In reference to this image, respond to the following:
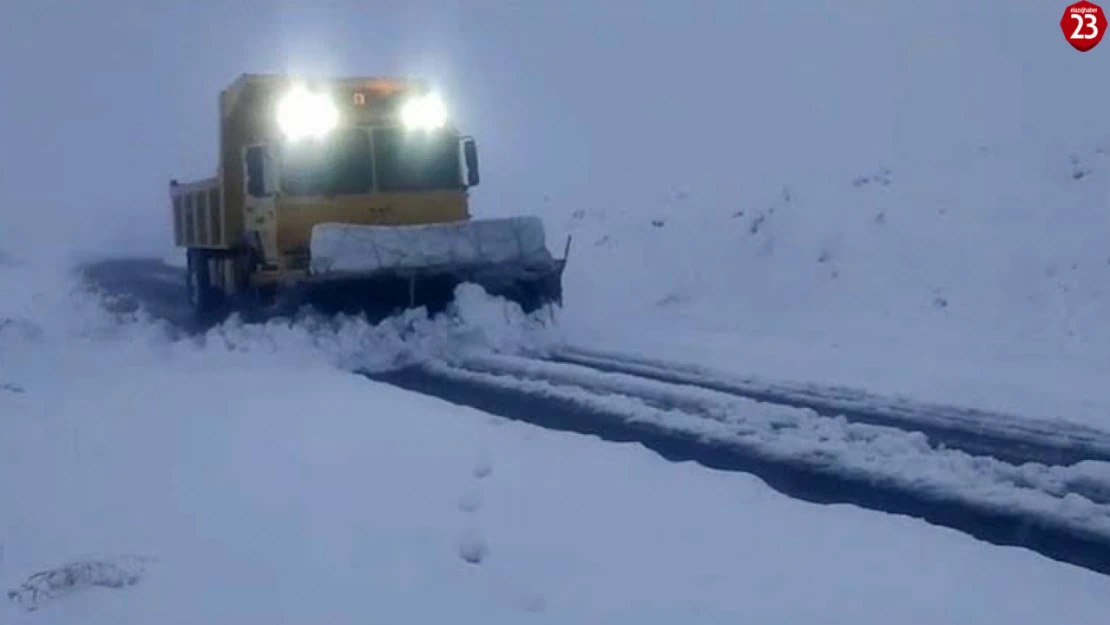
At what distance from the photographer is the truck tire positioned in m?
18.0

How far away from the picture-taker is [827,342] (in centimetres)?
1517

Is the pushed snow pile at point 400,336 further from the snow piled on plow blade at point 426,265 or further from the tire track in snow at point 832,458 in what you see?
the tire track in snow at point 832,458

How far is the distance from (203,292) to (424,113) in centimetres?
436

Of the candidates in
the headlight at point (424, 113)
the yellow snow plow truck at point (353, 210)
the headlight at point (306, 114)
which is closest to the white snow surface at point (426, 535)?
the yellow snow plow truck at point (353, 210)

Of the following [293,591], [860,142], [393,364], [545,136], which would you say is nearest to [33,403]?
[393,364]

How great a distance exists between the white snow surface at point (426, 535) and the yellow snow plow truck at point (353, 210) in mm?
3431

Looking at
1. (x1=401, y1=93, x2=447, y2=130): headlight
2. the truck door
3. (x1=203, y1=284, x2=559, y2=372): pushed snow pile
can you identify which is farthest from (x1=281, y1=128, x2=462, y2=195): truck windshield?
(x1=203, y1=284, x2=559, y2=372): pushed snow pile

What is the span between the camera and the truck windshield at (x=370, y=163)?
15.3 meters

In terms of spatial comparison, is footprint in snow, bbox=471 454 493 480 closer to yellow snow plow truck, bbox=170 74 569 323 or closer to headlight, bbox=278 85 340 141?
yellow snow plow truck, bbox=170 74 569 323

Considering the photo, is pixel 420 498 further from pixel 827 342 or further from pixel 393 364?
pixel 827 342

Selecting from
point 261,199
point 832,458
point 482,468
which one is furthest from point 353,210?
point 832,458

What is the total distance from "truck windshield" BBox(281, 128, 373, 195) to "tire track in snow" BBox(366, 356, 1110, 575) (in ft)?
13.6

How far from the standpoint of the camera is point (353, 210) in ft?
50.6

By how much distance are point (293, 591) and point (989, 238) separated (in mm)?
12416
